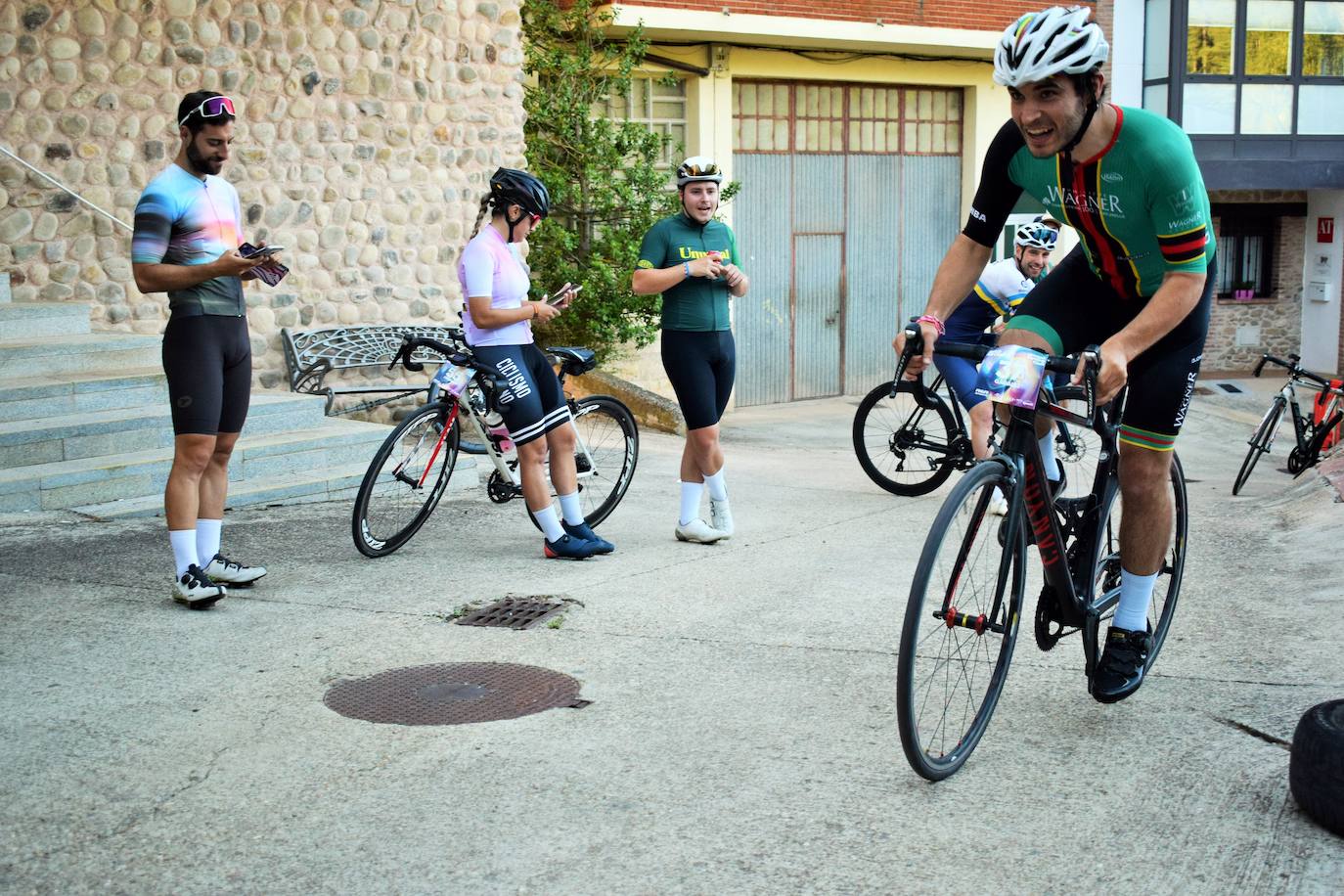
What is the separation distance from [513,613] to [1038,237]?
4.32 metres

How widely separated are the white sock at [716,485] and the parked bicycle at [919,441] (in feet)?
5.91

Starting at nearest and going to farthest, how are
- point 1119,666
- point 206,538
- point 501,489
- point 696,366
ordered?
point 1119,666 → point 206,538 → point 696,366 → point 501,489

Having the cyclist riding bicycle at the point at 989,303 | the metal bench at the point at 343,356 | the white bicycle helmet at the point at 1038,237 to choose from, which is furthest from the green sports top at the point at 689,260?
the metal bench at the point at 343,356

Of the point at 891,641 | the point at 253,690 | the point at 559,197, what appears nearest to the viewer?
the point at 253,690

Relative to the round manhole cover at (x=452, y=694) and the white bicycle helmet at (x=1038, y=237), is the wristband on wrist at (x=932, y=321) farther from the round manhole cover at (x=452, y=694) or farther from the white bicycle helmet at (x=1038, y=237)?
the white bicycle helmet at (x=1038, y=237)

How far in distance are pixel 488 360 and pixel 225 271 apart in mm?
1599

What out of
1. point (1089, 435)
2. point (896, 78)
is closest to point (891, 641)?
point (1089, 435)

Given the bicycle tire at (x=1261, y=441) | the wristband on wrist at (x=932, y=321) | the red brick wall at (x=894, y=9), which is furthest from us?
the red brick wall at (x=894, y=9)

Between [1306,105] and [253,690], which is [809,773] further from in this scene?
[1306,105]

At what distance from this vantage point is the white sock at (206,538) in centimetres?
614

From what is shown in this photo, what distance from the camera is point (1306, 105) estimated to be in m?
23.8

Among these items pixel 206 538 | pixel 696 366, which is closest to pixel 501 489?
pixel 696 366

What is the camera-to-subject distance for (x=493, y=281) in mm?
6949

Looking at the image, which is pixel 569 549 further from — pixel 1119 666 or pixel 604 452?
pixel 1119 666
